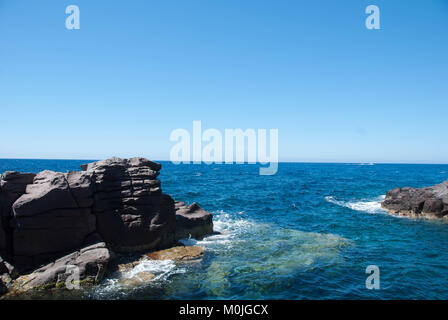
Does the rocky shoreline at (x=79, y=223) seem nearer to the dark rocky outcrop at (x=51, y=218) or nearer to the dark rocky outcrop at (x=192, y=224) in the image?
the dark rocky outcrop at (x=51, y=218)

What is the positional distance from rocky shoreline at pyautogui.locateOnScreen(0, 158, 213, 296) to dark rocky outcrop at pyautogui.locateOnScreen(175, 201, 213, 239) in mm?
1675

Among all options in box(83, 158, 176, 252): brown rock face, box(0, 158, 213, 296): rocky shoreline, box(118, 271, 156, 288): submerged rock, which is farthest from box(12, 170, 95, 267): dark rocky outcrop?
box(118, 271, 156, 288): submerged rock

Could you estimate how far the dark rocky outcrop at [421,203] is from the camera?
35.9m

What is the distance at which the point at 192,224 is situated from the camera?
26766 millimetres

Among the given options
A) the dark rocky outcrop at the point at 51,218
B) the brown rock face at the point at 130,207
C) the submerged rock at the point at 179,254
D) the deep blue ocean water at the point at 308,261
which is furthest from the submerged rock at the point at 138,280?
the dark rocky outcrop at the point at 51,218

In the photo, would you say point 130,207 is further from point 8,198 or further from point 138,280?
point 8,198

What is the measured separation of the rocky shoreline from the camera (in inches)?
675

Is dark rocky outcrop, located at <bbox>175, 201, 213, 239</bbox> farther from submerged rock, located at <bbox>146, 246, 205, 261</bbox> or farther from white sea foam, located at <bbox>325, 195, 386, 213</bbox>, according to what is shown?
white sea foam, located at <bbox>325, 195, 386, 213</bbox>

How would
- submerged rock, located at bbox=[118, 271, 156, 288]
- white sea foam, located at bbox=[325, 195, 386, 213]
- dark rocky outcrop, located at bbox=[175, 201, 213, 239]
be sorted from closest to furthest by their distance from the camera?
Answer: submerged rock, located at bbox=[118, 271, 156, 288] → dark rocky outcrop, located at bbox=[175, 201, 213, 239] → white sea foam, located at bbox=[325, 195, 386, 213]

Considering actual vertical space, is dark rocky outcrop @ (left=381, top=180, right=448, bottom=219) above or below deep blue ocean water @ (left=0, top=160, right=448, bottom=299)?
above

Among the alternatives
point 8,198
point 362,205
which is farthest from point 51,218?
point 362,205

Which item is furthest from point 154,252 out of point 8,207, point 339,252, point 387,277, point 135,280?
point 387,277

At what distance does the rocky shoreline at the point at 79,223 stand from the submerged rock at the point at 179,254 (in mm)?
148
